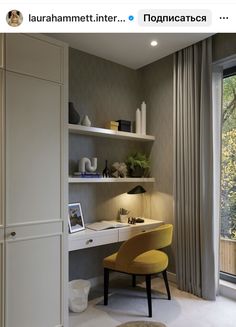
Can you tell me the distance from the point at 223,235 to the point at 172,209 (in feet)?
2.08

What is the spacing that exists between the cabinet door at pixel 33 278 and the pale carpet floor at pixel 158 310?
39 cm

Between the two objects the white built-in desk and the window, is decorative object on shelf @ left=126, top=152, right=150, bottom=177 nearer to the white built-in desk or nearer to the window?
the white built-in desk

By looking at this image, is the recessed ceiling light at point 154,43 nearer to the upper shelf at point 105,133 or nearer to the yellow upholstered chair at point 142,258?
the upper shelf at point 105,133

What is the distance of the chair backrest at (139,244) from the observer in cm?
247

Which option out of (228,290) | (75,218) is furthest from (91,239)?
(228,290)

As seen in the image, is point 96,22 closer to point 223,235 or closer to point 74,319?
point 74,319

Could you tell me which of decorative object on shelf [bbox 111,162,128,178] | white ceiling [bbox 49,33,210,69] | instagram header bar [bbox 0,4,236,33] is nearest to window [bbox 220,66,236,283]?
white ceiling [bbox 49,33,210,69]

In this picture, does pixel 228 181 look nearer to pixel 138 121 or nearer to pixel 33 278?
pixel 138 121

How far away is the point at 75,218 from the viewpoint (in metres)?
2.88

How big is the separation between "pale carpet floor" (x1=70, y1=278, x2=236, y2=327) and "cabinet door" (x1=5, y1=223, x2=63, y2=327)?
386 mm

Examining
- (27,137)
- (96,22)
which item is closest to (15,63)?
(27,137)

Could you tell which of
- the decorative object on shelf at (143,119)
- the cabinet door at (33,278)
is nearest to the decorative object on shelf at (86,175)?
the cabinet door at (33,278)

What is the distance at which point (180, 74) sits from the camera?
10.4 ft

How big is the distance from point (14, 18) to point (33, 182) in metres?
1.26
